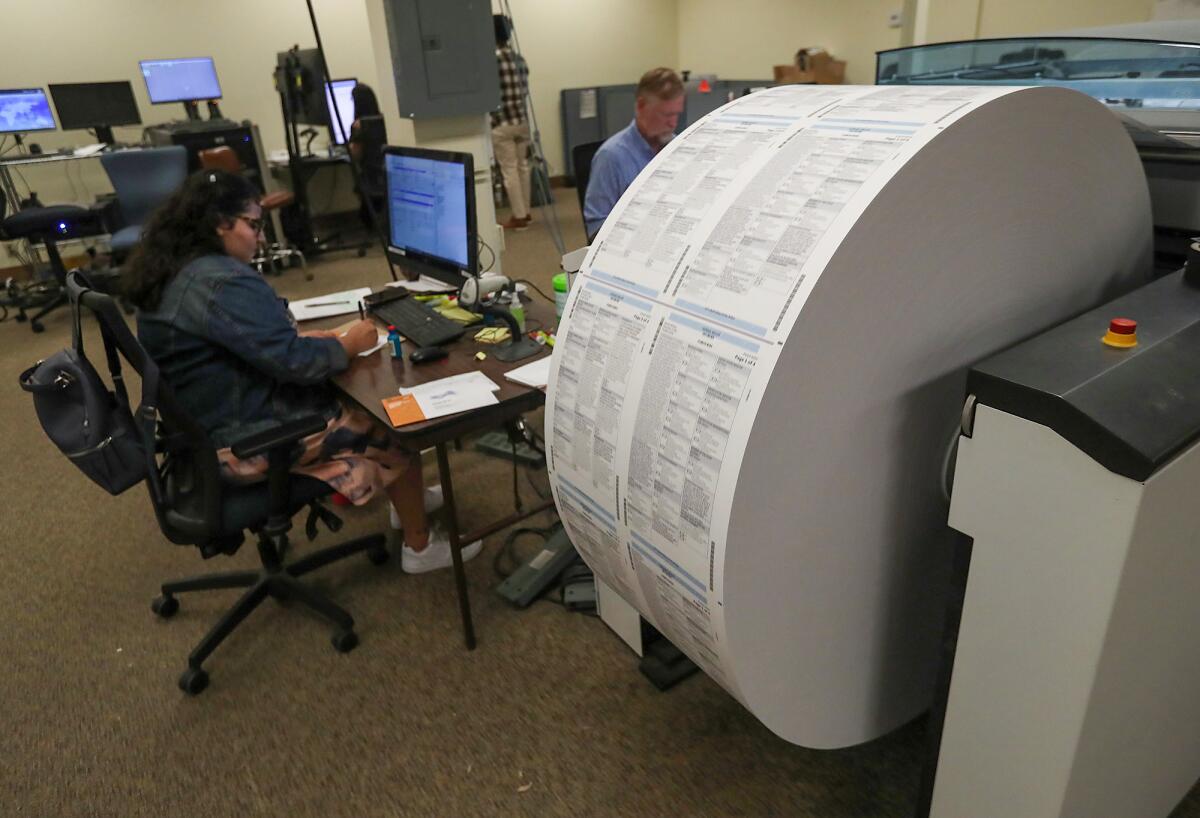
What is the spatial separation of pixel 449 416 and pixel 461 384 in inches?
6.5

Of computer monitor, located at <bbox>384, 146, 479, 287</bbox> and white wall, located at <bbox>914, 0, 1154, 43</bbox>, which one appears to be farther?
white wall, located at <bbox>914, 0, 1154, 43</bbox>

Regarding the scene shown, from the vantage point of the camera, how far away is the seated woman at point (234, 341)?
5.90 feet

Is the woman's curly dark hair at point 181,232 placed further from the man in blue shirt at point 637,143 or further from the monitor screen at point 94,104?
the monitor screen at point 94,104

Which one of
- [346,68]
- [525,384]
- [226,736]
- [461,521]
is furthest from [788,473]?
[346,68]

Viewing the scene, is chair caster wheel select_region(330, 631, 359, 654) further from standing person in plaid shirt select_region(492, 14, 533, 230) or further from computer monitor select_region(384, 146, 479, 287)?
standing person in plaid shirt select_region(492, 14, 533, 230)

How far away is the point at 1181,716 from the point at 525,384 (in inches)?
55.5

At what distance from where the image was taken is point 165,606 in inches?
87.6

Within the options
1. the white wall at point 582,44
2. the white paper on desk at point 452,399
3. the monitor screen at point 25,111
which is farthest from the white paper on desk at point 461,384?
the white wall at point 582,44

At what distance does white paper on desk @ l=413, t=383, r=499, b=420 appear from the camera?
175cm

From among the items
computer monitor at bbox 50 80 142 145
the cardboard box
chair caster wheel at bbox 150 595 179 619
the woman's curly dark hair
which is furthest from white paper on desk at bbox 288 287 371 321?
the cardboard box

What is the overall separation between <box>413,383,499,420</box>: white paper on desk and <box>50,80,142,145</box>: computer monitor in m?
5.41

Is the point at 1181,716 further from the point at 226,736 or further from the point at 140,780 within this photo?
the point at 140,780

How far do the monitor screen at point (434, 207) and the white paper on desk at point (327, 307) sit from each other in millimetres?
237

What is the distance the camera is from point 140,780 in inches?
68.1
